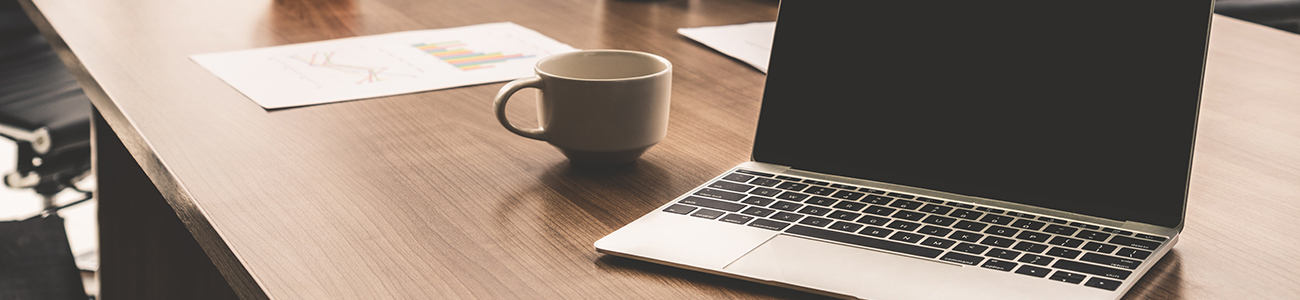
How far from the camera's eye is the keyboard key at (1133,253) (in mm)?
444

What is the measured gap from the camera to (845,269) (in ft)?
1.43

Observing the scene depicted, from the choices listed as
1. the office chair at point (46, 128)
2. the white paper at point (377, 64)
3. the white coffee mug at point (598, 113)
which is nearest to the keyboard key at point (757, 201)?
the white coffee mug at point (598, 113)

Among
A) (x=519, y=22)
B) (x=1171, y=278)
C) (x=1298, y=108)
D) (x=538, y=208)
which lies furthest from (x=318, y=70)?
(x=1298, y=108)

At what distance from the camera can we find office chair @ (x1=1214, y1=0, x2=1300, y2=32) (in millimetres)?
1970

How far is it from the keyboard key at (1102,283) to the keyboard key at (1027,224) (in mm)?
71

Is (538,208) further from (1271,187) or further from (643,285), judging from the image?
(1271,187)

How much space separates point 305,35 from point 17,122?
66cm

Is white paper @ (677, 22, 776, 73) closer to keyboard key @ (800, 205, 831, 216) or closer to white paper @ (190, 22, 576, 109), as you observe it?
white paper @ (190, 22, 576, 109)

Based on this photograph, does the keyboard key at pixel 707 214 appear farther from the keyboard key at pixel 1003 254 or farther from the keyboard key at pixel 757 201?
the keyboard key at pixel 1003 254

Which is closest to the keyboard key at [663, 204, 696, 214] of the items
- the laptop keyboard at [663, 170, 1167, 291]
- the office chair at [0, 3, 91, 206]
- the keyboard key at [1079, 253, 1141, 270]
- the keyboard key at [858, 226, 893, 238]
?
the laptop keyboard at [663, 170, 1167, 291]

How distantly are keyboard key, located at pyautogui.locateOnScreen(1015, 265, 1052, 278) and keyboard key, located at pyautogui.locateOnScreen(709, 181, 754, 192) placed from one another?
0.57ft

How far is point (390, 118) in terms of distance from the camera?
2.42 ft

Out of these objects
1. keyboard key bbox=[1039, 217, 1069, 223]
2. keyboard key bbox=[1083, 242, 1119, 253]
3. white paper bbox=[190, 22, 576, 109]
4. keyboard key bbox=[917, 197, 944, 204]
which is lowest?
white paper bbox=[190, 22, 576, 109]

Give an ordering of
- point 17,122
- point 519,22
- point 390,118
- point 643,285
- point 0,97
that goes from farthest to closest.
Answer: point 0,97, point 17,122, point 519,22, point 390,118, point 643,285
